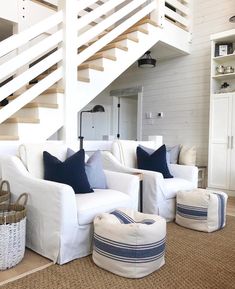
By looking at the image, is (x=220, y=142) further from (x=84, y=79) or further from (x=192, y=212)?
(x=84, y=79)

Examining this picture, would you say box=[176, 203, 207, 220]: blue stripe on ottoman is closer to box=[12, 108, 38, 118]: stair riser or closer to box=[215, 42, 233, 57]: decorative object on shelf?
box=[12, 108, 38, 118]: stair riser

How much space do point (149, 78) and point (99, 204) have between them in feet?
14.1

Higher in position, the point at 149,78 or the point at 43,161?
the point at 149,78

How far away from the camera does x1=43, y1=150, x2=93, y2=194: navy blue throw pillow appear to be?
2344 millimetres

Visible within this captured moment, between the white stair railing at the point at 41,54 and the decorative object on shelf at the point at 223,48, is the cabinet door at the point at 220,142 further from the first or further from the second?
the white stair railing at the point at 41,54

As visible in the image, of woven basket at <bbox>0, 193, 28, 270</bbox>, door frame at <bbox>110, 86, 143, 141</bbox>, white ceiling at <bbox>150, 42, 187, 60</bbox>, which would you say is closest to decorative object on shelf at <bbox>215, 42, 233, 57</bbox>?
white ceiling at <bbox>150, 42, 187, 60</bbox>

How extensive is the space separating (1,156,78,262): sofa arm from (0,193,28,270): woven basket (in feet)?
0.49

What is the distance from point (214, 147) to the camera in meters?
4.67

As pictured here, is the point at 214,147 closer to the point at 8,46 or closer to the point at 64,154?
the point at 64,154

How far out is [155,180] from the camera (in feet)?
9.57

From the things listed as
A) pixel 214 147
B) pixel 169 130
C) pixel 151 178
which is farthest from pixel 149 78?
pixel 151 178

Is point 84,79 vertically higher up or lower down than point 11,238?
higher up

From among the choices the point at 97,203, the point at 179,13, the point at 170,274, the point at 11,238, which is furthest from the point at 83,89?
the point at 179,13

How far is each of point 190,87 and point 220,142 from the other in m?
1.30
